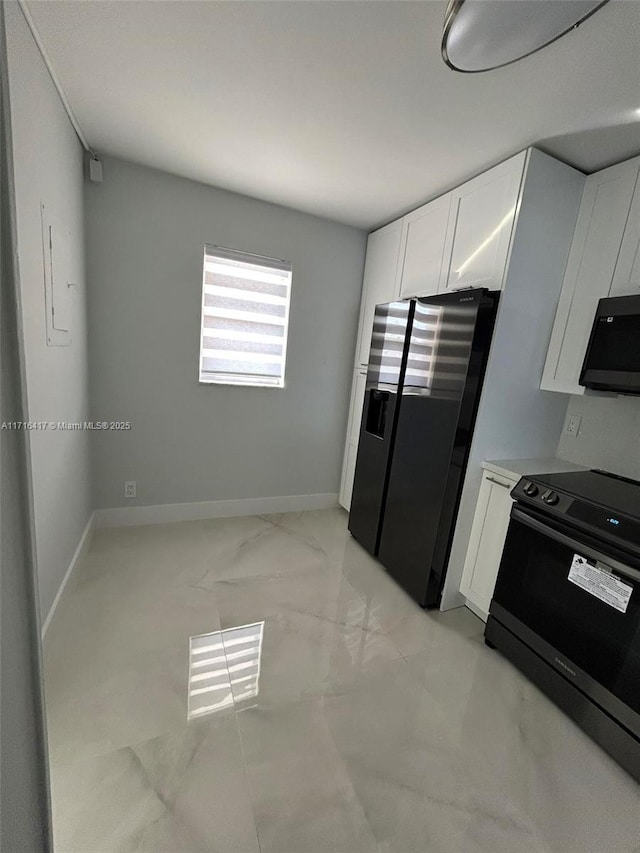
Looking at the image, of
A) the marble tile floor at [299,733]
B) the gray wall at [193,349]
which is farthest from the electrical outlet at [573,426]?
the gray wall at [193,349]

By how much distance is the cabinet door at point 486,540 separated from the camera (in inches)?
76.0

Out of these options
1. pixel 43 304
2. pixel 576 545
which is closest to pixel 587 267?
pixel 576 545

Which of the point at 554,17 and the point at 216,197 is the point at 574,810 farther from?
the point at 216,197

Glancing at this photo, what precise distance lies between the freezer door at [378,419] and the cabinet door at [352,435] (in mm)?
379

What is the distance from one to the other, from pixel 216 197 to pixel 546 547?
2976 millimetres

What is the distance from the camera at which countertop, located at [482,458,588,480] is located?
1.90 m

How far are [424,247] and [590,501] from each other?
1.81 meters

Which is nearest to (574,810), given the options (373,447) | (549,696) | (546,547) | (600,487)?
(549,696)

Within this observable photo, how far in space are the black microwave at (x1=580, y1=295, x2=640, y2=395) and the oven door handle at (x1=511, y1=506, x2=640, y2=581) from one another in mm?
718

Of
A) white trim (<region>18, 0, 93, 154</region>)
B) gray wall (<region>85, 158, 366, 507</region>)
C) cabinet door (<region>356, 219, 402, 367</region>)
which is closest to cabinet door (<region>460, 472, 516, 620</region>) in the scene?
cabinet door (<region>356, 219, 402, 367</region>)

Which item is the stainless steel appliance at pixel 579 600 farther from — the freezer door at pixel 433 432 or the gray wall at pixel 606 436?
the freezer door at pixel 433 432

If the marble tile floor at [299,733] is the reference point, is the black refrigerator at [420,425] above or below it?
above

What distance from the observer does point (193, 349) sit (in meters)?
2.73

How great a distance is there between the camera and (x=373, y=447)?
2.64 m
